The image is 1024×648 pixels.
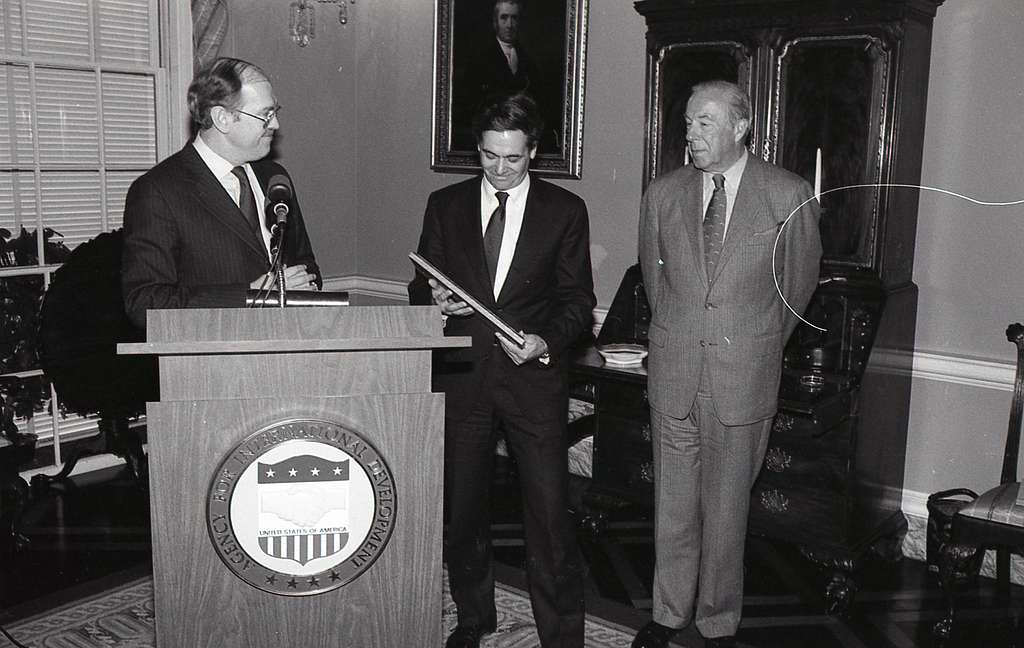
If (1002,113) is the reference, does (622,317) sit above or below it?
below

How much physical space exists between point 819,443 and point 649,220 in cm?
120

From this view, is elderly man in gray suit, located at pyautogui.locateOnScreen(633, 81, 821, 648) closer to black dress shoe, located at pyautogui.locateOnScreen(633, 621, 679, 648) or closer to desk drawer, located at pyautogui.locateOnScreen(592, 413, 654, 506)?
black dress shoe, located at pyautogui.locateOnScreen(633, 621, 679, 648)

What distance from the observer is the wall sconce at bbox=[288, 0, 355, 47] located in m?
5.38

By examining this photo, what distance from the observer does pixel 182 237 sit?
8.52ft

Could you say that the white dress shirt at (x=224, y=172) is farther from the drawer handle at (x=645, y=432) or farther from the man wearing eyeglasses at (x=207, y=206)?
the drawer handle at (x=645, y=432)

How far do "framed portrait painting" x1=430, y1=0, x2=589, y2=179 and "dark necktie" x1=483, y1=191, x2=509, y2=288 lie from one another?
2.21m

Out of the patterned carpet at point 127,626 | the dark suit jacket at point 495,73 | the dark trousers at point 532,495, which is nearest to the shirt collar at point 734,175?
the dark trousers at point 532,495

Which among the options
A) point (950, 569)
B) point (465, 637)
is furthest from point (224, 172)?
point (950, 569)

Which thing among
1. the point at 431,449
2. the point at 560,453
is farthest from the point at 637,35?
the point at 431,449

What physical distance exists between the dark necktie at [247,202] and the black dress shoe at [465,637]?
138cm

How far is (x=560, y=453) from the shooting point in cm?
302

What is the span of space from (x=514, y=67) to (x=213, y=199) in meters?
2.92

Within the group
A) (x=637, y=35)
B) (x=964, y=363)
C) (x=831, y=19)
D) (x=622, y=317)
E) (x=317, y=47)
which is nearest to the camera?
(x=831, y=19)

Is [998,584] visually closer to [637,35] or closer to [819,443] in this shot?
[819,443]
